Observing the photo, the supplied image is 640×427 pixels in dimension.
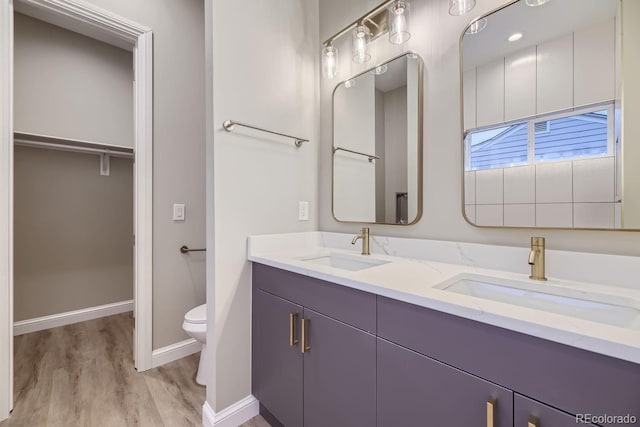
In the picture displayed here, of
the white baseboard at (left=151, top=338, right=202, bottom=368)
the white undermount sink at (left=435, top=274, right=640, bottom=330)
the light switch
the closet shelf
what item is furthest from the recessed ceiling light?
the closet shelf

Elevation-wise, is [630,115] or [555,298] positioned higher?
[630,115]

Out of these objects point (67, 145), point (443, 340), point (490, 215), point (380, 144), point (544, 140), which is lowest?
point (443, 340)

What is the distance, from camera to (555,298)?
91 centimetres

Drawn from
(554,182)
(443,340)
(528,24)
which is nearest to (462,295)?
(443,340)

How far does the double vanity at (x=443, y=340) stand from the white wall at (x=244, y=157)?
0.10m

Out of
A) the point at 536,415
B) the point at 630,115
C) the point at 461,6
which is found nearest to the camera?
the point at 536,415

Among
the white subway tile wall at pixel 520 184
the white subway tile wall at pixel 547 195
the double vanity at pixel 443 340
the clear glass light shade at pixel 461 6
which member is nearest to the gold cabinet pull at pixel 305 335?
the double vanity at pixel 443 340

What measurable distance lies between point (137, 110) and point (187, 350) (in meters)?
1.81

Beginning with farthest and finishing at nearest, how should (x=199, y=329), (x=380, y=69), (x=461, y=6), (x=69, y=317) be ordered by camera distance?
(x=69, y=317)
(x=199, y=329)
(x=380, y=69)
(x=461, y=6)

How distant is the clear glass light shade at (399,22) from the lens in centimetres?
129

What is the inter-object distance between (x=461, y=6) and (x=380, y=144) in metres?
0.68

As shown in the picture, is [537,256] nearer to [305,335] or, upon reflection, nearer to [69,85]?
[305,335]

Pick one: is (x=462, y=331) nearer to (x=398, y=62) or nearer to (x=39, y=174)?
(x=398, y=62)

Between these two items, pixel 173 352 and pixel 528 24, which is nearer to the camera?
pixel 528 24
